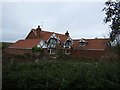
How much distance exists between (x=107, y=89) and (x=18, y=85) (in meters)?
2.84

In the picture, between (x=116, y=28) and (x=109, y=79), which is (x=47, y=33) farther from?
(x=109, y=79)

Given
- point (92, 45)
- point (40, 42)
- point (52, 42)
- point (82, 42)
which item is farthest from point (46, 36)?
point (92, 45)

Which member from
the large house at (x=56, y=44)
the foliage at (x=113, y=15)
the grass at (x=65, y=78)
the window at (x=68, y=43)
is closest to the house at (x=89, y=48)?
the large house at (x=56, y=44)

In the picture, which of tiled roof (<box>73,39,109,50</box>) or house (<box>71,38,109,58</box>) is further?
tiled roof (<box>73,39,109,50</box>)

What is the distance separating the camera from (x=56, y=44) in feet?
131

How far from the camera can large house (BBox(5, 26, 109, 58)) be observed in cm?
3875

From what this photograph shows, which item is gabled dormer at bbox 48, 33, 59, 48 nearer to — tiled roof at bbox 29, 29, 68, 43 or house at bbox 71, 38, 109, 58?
tiled roof at bbox 29, 29, 68, 43

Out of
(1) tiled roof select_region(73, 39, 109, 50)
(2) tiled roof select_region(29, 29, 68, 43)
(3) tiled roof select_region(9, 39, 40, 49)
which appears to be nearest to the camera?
(3) tiled roof select_region(9, 39, 40, 49)

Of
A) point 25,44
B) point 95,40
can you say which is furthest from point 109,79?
point 95,40

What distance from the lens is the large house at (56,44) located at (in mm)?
38750

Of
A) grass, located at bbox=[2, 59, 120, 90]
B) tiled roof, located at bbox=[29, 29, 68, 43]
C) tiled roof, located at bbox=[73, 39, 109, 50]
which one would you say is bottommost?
grass, located at bbox=[2, 59, 120, 90]

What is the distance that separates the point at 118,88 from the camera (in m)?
7.21

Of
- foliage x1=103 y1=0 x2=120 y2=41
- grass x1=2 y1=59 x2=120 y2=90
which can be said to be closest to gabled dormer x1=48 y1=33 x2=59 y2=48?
foliage x1=103 y1=0 x2=120 y2=41

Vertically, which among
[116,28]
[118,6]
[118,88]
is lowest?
[118,88]
